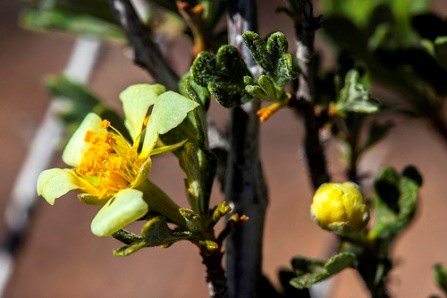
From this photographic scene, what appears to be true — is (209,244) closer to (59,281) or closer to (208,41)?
(208,41)

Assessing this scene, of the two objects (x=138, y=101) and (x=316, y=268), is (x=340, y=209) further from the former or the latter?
(x=138, y=101)

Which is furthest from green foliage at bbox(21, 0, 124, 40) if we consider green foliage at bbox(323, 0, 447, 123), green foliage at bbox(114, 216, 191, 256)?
green foliage at bbox(114, 216, 191, 256)

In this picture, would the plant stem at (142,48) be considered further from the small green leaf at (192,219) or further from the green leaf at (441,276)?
the green leaf at (441,276)

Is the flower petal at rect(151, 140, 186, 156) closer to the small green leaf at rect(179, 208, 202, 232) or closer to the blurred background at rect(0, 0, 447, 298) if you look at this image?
the small green leaf at rect(179, 208, 202, 232)

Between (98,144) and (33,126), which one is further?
(33,126)

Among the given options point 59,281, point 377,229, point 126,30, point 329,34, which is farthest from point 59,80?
point 59,281

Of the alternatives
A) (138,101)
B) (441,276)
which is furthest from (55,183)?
(441,276)

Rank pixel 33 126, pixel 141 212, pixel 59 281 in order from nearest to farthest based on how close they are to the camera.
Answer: pixel 141 212 → pixel 33 126 → pixel 59 281
